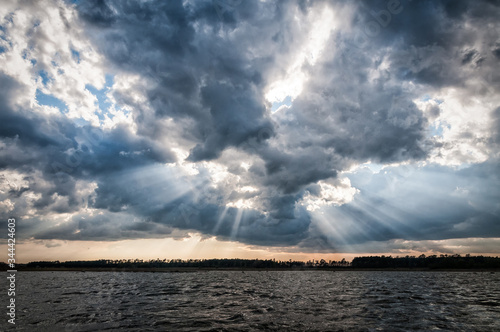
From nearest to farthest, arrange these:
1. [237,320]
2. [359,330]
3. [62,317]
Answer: [359,330]
[237,320]
[62,317]

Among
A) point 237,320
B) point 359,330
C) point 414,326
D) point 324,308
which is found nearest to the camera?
point 359,330

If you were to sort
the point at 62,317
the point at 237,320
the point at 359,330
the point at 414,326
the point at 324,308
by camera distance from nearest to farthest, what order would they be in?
1. the point at 359,330
2. the point at 414,326
3. the point at 237,320
4. the point at 62,317
5. the point at 324,308

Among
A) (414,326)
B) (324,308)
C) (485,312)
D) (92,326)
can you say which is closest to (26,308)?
(92,326)

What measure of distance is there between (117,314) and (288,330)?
2316 centimetres

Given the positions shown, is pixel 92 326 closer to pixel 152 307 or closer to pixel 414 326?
pixel 152 307

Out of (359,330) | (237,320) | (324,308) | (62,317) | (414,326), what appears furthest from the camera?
(324,308)

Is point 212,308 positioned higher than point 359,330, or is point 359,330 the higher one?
point 359,330

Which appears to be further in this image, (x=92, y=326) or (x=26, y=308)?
(x=26, y=308)

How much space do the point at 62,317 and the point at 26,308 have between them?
12.8 metres

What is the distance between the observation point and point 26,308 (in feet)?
130

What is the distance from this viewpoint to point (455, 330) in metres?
25.8

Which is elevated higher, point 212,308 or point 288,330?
point 288,330

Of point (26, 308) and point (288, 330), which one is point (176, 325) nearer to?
point (288, 330)

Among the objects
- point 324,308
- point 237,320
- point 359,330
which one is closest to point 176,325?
point 237,320
